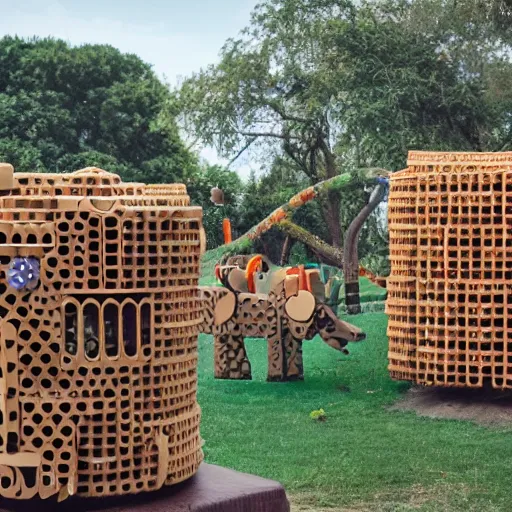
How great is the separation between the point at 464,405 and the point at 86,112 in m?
17.7

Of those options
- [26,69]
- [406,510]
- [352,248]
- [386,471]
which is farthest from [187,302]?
[26,69]

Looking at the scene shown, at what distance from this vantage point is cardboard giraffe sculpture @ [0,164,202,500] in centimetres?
662

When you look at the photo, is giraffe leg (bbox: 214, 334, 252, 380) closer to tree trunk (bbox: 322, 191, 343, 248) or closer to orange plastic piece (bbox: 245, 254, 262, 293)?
orange plastic piece (bbox: 245, 254, 262, 293)

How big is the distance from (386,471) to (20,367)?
4.80 metres

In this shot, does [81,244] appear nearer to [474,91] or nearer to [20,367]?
[20,367]

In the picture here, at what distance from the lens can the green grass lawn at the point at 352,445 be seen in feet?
32.5

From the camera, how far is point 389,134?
2291 cm

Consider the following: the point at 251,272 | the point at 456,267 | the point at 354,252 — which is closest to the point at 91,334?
the point at 456,267

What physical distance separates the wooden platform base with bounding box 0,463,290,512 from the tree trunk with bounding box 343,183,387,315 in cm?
1073

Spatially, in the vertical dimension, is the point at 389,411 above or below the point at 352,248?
below

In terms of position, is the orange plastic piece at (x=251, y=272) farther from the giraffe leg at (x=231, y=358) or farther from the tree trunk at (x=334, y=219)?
the tree trunk at (x=334, y=219)

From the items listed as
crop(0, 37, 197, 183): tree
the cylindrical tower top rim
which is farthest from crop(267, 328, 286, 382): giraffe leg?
crop(0, 37, 197, 183): tree

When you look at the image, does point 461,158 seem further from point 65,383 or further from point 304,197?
point 65,383

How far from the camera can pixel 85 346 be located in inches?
266
